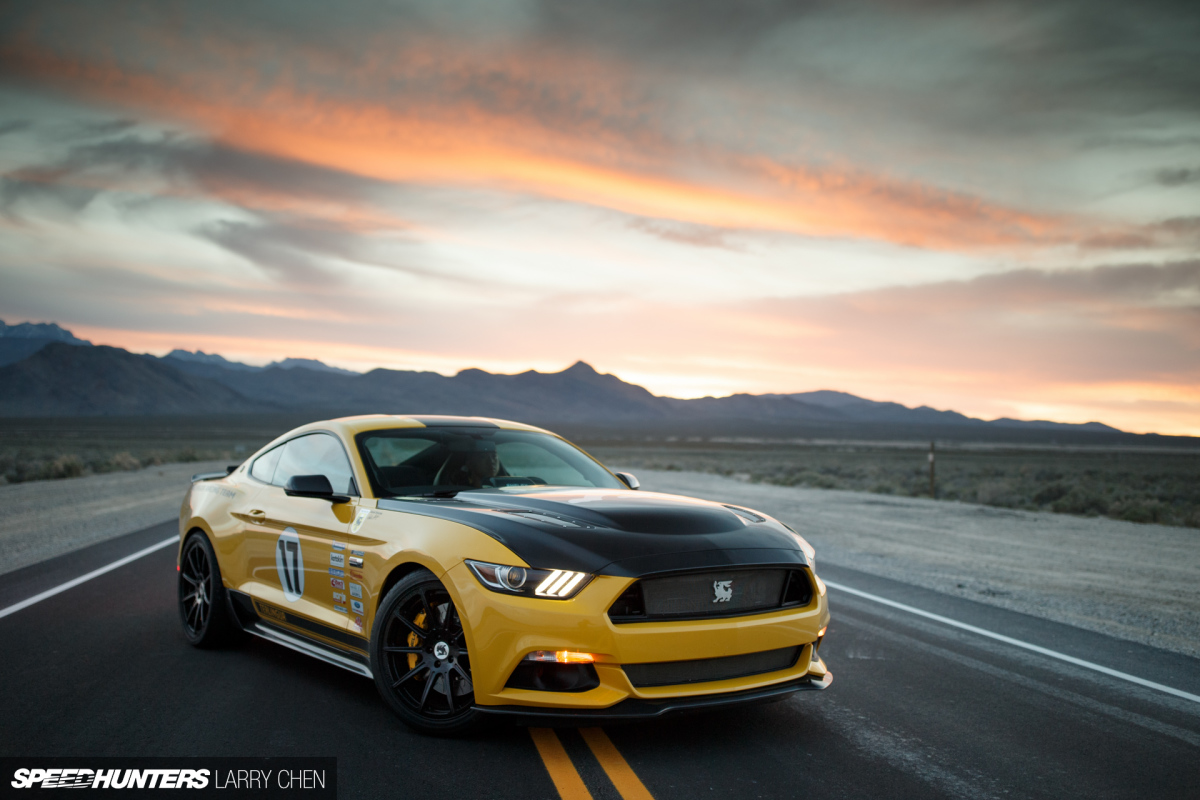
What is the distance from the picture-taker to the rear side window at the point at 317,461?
5203 millimetres

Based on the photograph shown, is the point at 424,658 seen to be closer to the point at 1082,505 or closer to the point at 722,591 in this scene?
the point at 722,591

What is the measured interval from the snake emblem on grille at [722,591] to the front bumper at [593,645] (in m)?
0.11

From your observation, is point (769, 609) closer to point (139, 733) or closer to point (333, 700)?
point (333, 700)

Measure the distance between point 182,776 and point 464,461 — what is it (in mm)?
2391

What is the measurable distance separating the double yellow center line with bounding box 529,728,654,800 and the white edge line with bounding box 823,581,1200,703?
3.71 m

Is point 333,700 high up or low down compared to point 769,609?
down

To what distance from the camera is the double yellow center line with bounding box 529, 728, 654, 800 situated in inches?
140

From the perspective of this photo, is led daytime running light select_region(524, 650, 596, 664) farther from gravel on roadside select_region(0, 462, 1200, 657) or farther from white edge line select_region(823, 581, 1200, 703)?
gravel on roadside select_region(0, 462, 1200, 657)

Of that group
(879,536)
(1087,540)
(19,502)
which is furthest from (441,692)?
(19,502)

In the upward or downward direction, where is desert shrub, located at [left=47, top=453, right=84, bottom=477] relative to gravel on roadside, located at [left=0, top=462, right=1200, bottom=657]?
downward

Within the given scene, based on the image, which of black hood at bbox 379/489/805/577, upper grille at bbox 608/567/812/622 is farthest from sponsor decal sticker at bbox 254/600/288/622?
upper grille at bbox 608/567/812/622

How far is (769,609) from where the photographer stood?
4164 mm

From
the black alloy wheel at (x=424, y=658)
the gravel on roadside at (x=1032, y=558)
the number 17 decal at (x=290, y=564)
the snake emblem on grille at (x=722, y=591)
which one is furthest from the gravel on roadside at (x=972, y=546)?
the number 17 decal at (x=290, y=564)

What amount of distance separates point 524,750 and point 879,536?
1159 centimetres
